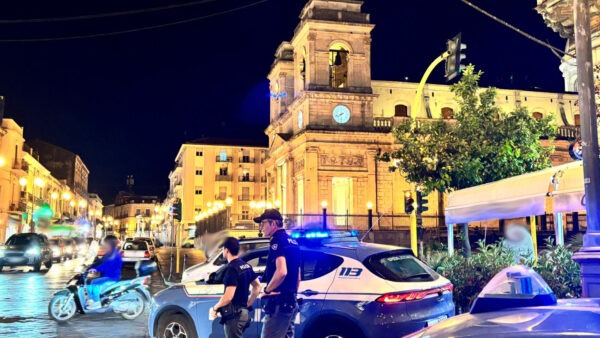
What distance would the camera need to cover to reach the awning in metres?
9.82

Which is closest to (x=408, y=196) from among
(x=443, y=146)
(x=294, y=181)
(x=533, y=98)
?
(x=443, y=146)

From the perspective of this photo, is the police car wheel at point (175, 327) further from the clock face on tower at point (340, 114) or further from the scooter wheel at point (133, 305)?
the clock face on tower at point (340, 114)

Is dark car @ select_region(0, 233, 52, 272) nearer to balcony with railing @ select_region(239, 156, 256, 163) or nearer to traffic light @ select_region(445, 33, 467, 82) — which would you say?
traffic light @ select_region(445, 33, 467, 82)

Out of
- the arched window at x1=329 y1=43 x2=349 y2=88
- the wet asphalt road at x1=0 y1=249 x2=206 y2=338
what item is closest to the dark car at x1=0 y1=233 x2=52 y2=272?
the wet asphalt road at x1=0 y1=249 x2=206 y2=338

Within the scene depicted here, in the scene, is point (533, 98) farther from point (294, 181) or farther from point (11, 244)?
point (11, 244)

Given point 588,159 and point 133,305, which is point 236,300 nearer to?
point 588,159

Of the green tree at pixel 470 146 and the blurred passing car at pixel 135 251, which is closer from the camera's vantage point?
the green tree at pixel 470 146

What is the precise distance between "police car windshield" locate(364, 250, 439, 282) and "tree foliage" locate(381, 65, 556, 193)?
36.6 ft

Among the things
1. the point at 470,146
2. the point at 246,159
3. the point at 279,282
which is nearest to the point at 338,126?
the point at 470,146

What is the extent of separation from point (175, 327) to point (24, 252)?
22.8 m

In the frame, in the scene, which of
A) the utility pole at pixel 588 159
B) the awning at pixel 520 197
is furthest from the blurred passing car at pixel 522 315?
the awning at pixel 520 197

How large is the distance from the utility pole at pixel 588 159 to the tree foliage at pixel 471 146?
1003 centimetres

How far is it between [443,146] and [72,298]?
12.2m

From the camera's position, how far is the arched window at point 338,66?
49562 millimetres
